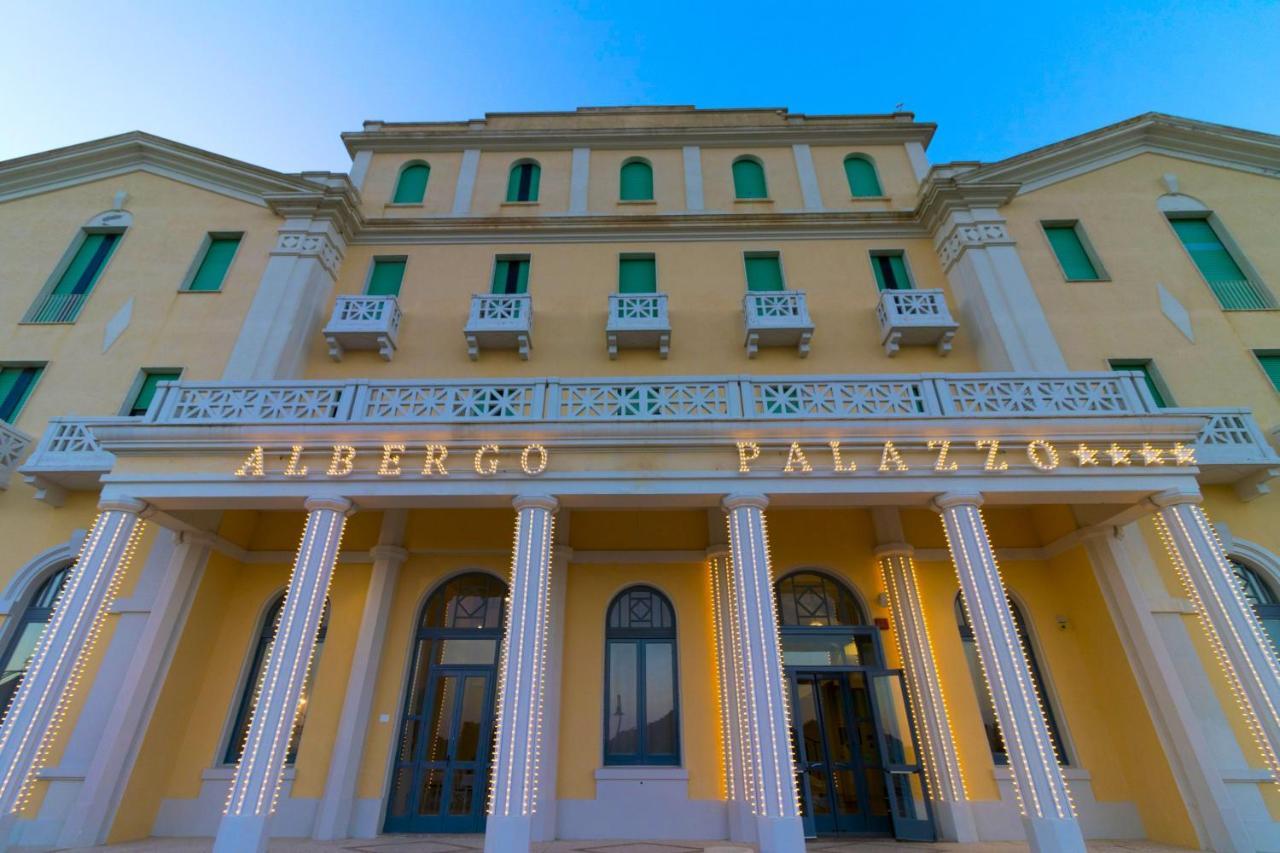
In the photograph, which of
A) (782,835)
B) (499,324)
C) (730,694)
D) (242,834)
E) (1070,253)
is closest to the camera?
(782,835)

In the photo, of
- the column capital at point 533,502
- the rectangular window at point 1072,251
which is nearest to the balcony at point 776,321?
the rectangular window at point 1072,251

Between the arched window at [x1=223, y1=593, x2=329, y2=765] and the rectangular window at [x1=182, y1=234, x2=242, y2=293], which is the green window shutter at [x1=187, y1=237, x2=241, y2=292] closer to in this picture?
the rectangular window at [x1=182, y1=234, x2=242, y2=293]

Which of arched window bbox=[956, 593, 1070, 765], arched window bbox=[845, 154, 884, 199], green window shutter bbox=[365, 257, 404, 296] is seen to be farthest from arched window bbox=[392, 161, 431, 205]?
arched window bbox=[956, 593, 1070, 765]

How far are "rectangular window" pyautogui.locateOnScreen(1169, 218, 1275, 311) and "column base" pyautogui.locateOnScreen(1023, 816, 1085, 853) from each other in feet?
39.8

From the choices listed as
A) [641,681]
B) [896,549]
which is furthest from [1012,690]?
[641,681]

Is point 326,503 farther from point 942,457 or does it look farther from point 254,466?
point 942,457

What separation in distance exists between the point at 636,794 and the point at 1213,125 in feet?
68.3

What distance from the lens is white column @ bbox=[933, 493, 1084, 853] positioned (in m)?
6.76

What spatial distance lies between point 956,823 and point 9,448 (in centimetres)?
1778

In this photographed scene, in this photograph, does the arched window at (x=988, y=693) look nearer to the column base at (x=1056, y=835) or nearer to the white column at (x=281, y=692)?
the column base at (x=1056, y=835)

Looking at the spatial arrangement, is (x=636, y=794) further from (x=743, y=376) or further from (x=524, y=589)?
(x=743, y=376)

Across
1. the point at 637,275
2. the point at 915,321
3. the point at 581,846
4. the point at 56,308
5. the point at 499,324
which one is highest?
the point at 637,275

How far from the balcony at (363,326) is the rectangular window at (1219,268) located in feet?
59.5

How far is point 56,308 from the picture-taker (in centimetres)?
1324
